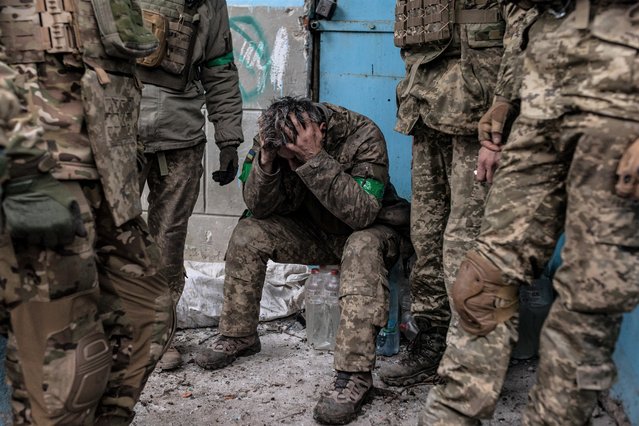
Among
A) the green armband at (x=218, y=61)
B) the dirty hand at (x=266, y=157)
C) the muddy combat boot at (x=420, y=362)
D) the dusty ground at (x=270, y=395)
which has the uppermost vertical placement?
the green armband at (x=218, y=61)

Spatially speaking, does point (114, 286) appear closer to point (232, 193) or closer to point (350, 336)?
point (350, 336)

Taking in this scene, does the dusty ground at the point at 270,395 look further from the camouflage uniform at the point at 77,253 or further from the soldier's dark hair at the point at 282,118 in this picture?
the soldier's dark hair at the point at 282,118

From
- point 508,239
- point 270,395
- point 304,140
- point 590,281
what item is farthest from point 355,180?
point 590,281

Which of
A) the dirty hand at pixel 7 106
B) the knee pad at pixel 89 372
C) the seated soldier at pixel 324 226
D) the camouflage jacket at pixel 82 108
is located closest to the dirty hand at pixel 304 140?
the seated soldier at pixel 324 226

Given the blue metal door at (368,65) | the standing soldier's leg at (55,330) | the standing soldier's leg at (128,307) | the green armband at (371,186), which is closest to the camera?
the standing soldier's leg at (55,330)

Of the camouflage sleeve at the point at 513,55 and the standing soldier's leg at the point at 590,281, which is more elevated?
the camouflage sleeve at the point at 513,55

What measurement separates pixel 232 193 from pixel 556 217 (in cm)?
260

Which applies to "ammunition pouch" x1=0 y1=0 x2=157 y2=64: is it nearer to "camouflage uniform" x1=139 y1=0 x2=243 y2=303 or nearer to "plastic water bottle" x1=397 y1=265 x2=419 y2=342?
"camouflage uniform" x1=139 y1=0 x2=243 y2=303

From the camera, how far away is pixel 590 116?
1.77 meters

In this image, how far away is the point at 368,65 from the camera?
12.7 ft

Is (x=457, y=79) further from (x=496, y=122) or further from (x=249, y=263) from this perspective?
(x=249, y=263)

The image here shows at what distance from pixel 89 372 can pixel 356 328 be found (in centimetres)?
113

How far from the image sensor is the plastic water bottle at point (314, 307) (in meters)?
3.37

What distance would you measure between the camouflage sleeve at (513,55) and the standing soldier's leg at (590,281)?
15.0 inches
